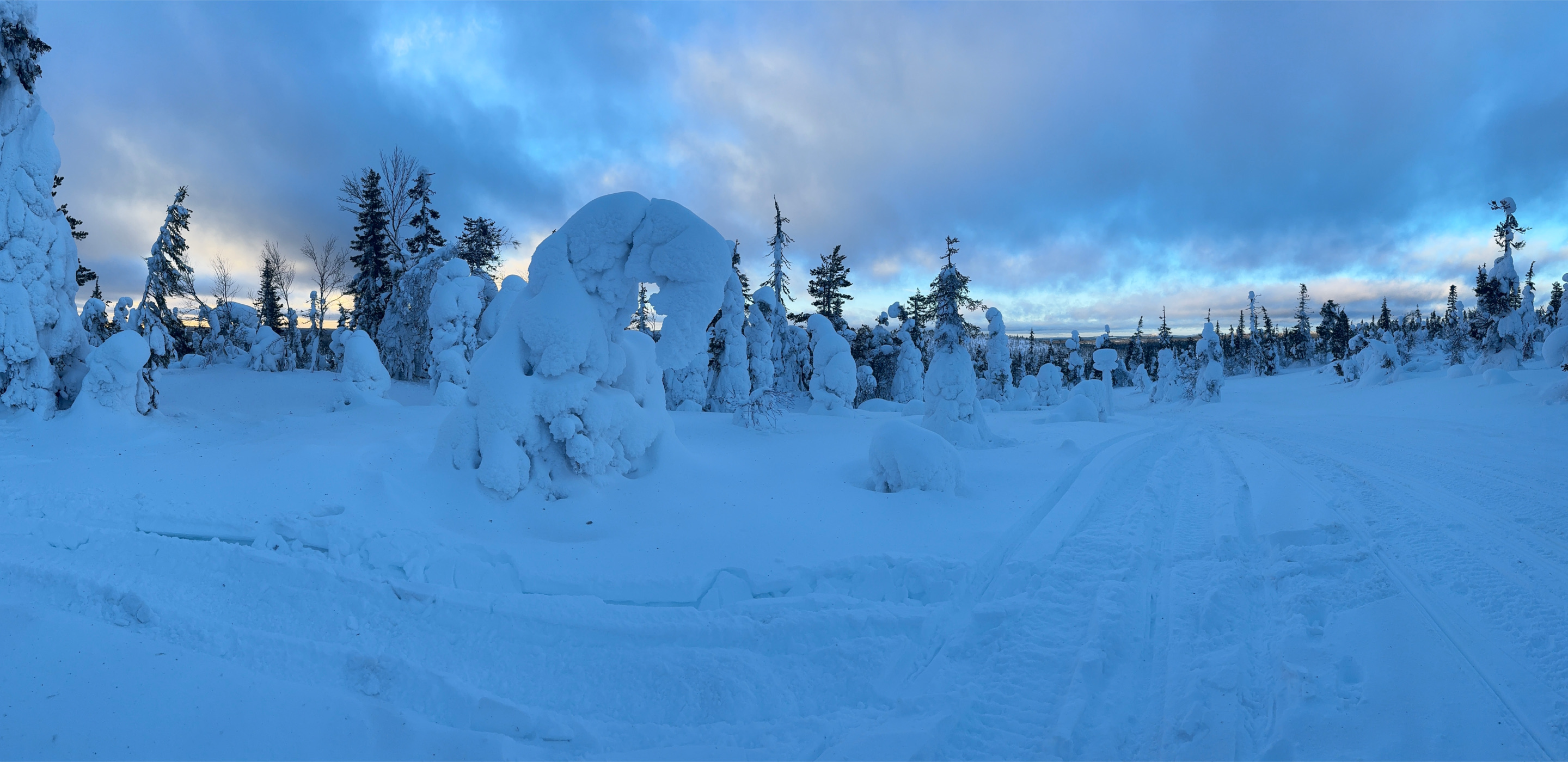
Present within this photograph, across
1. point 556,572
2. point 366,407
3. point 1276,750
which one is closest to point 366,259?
point 366,407

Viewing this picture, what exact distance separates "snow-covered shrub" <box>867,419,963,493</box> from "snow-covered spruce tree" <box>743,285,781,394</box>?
623 inches

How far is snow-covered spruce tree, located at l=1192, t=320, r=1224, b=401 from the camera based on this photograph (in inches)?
1308

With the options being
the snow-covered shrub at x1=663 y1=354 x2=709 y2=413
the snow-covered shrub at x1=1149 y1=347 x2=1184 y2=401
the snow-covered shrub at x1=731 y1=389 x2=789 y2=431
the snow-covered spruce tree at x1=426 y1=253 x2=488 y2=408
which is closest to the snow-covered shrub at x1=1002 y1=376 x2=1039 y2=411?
the snow-covered shrub at x1=1149 y1=347 x2=1184 y2=401

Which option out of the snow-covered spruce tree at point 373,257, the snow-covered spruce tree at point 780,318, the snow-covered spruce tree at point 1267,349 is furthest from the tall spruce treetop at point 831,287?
the snow-covered spruce tree at point 1267,349

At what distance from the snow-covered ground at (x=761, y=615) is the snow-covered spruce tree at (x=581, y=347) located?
1.71 feet

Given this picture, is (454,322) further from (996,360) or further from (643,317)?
(996,360)

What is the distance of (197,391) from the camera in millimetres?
17938

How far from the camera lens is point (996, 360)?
32.9m

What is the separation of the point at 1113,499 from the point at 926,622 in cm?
534

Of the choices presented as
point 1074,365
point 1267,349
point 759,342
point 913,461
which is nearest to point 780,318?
point 759,342

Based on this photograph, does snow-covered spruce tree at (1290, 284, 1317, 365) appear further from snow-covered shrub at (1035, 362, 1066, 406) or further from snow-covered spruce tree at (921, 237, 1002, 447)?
snow-covered spruce tree at (921, 237, 1002, 447)

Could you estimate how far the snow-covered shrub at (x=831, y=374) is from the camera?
73.3 feet

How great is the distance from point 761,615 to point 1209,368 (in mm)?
Answer: 37783

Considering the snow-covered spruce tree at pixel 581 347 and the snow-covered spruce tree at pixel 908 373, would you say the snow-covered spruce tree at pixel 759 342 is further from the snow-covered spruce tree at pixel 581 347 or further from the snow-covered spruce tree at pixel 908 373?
the snow-covered spruce tree at pixel 581 347
